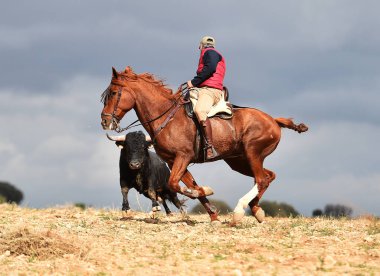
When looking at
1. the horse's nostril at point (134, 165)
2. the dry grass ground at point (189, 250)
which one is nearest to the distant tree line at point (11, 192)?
the horse's nostril at point (134, 165)

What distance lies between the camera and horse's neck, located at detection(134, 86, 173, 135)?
1352 centimetres

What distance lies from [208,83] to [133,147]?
3150mm

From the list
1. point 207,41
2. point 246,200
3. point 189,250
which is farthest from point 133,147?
point 189,250

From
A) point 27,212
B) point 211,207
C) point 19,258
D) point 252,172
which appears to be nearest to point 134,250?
point 19,258

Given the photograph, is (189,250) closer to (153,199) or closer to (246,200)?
(246,200)

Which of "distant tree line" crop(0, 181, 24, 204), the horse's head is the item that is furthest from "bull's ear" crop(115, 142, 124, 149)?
"distant tree line" crop(0, 181, 24, 204)

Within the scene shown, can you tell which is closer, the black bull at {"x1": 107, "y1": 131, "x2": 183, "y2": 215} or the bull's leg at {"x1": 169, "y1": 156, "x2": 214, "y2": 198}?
the bull's leg at {"x1": 169, "y1": 156, "x2": 214, "y2": 198}

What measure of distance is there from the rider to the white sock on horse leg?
110 centimetres

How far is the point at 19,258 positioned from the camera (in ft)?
33.5

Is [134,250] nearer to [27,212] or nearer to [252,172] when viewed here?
[252,172]

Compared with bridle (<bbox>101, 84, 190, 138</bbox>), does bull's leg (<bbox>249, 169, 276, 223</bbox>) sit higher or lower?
lower

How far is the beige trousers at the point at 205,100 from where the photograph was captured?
13188 millimetres

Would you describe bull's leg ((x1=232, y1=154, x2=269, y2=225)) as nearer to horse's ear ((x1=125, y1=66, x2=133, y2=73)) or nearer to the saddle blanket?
the saddle blanket

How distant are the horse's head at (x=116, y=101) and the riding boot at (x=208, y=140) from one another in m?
1.61
